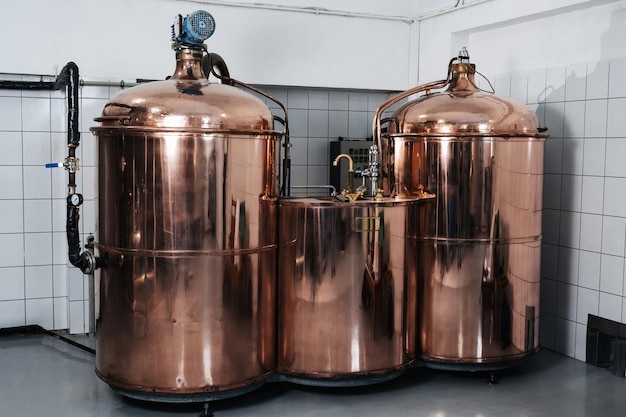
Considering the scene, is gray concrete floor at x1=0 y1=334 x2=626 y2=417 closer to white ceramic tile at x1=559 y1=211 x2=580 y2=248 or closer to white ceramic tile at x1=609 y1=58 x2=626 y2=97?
white ceramic tile at x1=559 y1=211 x2=580 y2=248

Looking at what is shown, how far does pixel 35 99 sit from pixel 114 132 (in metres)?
1.88

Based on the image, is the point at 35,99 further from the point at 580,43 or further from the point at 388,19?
the point at 580,43

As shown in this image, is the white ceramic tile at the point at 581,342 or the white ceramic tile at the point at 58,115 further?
the white ceramic tile at the point at 58,115

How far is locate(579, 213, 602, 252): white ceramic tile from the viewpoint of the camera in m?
4.88

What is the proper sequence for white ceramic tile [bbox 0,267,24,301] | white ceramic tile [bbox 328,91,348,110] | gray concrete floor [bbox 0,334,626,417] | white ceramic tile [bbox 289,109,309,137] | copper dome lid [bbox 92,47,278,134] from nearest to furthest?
copper dome lid [bbox 92,47,278,134] < gray concrete floor [bbox 0,334,626,417] < white ceramic tile [bbox 0,267,24,301] < white ceramic tile [bbox 289,109,309,137] < white ceramic tile [bbox 328,91,348,110]

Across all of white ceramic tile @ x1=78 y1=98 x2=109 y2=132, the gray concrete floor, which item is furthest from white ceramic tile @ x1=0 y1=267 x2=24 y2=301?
white ceramic tile @ x1=78 y1=98 x2=109 y2=132

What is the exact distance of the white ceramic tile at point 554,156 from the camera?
514cm

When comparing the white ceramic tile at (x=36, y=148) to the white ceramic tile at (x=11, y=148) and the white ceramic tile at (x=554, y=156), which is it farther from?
the white ceramic tile at (x=554, y=156)

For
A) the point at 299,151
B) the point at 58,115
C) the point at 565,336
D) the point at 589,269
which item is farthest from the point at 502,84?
the point at 58,115

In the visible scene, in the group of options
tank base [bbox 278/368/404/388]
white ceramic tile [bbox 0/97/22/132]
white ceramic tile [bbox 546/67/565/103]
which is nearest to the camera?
tank base [bbox 278/368/404/388]

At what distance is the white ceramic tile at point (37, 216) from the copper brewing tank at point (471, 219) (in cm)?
277

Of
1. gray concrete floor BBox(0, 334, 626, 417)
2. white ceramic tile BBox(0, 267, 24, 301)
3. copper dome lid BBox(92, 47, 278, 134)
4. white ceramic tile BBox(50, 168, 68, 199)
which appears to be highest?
copper dome lid BBox(92, 47, 278, 134)

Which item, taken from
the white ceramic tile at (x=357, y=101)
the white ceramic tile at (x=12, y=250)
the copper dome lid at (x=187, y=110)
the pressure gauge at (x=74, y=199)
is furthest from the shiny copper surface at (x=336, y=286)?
the white ceramic tile at (x=357, y=101)

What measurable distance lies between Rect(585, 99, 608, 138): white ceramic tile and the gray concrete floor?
Answer: 160 cm
